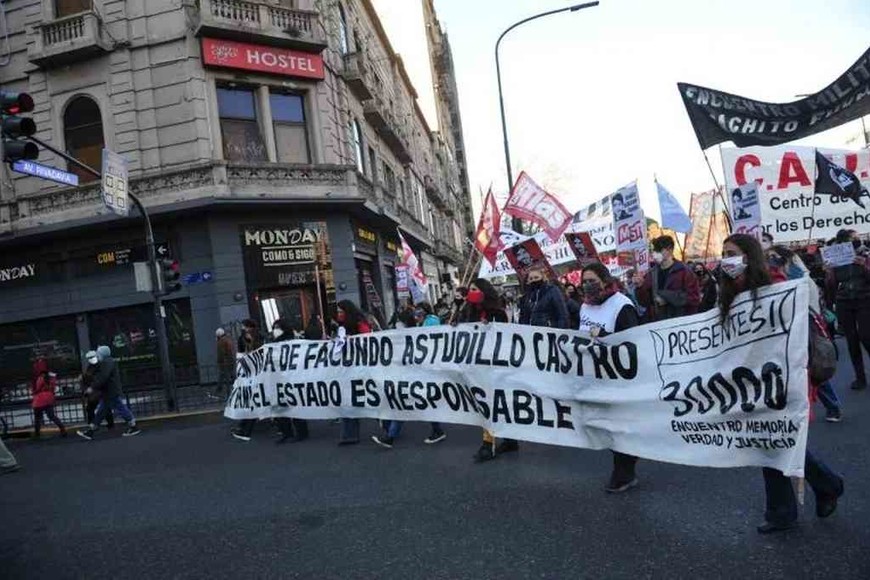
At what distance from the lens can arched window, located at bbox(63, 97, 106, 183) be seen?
60.9ft

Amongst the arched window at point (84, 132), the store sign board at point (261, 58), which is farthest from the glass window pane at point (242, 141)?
the arched window at point (84, 132)

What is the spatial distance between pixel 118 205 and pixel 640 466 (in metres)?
10.4

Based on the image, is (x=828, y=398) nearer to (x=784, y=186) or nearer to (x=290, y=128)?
(x=784, y=186)

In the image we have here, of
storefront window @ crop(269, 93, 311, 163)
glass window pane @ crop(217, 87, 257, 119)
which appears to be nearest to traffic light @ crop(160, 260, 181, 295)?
glass window pane @ crop(217, 87, 257, 119)

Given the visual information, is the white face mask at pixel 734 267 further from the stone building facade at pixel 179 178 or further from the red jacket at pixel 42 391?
the stone building facade at pixel 179 178

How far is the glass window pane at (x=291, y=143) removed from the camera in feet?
63.5

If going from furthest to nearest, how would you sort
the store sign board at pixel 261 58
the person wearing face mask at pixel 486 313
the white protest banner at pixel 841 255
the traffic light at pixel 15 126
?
the store sign board at pixel 261 58 < the traffic light at pixel 15 126 < the white protest banner at pixel 841 255 < the person wearing face mask at pixel 486 313

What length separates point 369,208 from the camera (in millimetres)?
20984

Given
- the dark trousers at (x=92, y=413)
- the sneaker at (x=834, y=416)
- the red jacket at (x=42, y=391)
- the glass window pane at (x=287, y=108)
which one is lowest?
the sneaker at (x=834, y=416)

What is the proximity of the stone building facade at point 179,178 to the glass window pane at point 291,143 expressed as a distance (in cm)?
4

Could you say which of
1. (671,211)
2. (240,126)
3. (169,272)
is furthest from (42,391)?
(671,211)

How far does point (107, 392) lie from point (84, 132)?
10.7m

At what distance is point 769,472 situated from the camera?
3.94m

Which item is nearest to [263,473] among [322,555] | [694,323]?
[322,555]
